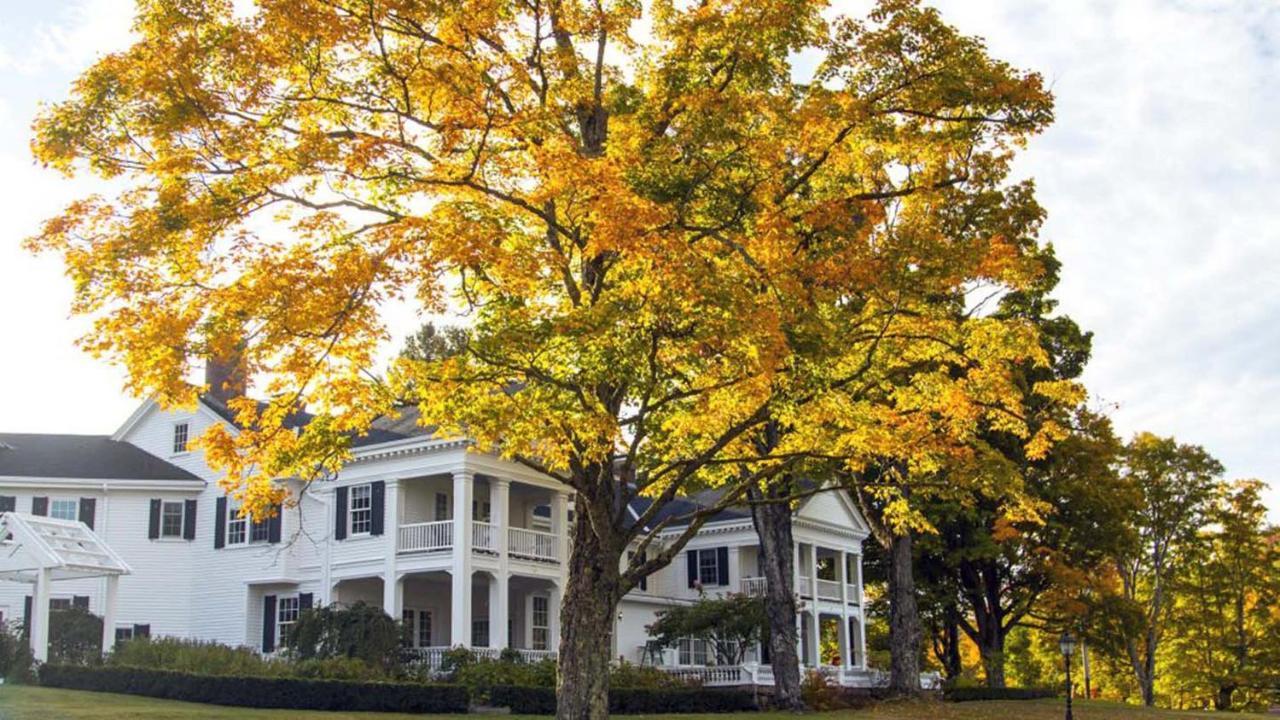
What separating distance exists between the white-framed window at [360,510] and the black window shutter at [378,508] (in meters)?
0.12

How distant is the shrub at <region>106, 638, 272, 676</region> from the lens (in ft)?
77.2

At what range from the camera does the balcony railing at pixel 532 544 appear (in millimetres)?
33625

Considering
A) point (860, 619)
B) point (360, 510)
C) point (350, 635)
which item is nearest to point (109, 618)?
point (350, 635)

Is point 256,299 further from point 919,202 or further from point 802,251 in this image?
point 919,202

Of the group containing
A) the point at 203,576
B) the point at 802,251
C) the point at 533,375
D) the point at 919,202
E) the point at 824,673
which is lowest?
the point at 824,673

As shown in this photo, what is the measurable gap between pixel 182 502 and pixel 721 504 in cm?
2407

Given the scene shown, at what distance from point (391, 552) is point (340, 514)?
2.52 m

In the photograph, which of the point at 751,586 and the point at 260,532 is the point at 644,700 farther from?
the point at 751,586

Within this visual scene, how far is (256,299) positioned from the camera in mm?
14461

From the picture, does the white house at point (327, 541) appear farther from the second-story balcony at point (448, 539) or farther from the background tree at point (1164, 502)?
the background tree at point (1164, 502)

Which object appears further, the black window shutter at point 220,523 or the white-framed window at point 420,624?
the black window shutter at point 220,523

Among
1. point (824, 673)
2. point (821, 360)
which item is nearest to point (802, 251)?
point (821, 360)

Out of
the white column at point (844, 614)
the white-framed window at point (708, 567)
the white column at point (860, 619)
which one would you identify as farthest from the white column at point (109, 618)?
the white column at point (860, 619)

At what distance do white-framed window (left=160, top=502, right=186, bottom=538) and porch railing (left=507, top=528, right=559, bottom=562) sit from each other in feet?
36.8
